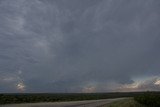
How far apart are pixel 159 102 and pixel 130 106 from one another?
43.2 feet

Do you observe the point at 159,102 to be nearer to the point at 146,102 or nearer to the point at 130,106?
the point at 146,102

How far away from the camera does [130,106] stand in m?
44.6

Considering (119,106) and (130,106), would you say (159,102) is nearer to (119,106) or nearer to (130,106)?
(130,106)

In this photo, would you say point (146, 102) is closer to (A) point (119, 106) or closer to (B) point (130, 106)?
(B) point (130, 106)

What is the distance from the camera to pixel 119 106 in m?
41.5

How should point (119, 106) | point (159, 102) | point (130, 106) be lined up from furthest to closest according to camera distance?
point (159, 102) → point (130, 106) → point (119, 106)

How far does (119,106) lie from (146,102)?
17578 millimetres

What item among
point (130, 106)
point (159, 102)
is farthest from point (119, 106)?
point (159, 102)

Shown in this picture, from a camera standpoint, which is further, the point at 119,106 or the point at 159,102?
the point at 159,102

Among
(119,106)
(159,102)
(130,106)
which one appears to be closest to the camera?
(119,106)

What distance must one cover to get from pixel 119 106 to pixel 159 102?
16844 millimetres

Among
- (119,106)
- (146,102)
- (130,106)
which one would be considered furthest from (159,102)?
(119,106)

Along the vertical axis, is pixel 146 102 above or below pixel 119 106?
above

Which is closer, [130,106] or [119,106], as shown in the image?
[119,106]
